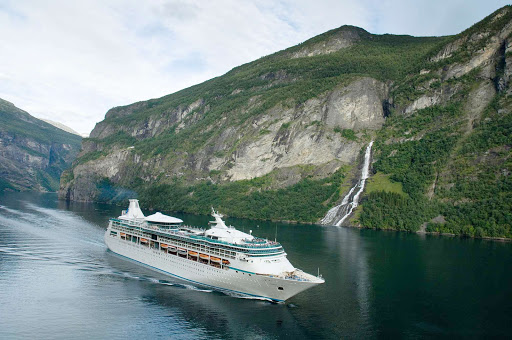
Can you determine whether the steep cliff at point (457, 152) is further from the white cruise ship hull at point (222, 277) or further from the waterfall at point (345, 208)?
the white cruise ship hull at point (222, 277)

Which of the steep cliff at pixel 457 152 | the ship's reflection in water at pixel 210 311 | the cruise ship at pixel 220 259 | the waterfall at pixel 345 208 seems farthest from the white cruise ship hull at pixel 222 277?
the steep cliff at pixel 457 152

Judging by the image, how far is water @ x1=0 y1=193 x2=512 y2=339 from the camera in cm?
4703

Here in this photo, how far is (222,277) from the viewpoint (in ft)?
198

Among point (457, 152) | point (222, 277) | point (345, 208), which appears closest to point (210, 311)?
point (222, 277)

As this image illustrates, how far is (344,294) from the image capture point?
6078cm

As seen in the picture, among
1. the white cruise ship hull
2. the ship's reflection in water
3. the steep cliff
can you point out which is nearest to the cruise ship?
the white cruise ship hull

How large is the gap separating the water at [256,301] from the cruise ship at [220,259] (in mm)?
1945

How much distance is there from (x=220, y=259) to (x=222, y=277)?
2722mm

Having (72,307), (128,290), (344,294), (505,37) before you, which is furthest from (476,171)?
(72,307)

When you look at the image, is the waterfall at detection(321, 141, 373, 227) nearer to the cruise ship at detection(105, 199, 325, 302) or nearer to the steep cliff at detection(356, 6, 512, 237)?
the steep cliff at detection(356, 6, 512, 237)

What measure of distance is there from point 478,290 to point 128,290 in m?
55.3

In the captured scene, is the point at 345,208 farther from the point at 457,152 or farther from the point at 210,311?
the point at 210,311

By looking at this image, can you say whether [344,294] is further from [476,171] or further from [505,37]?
[505,37]

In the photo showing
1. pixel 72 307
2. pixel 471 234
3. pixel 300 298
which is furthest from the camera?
pixel 471 234
